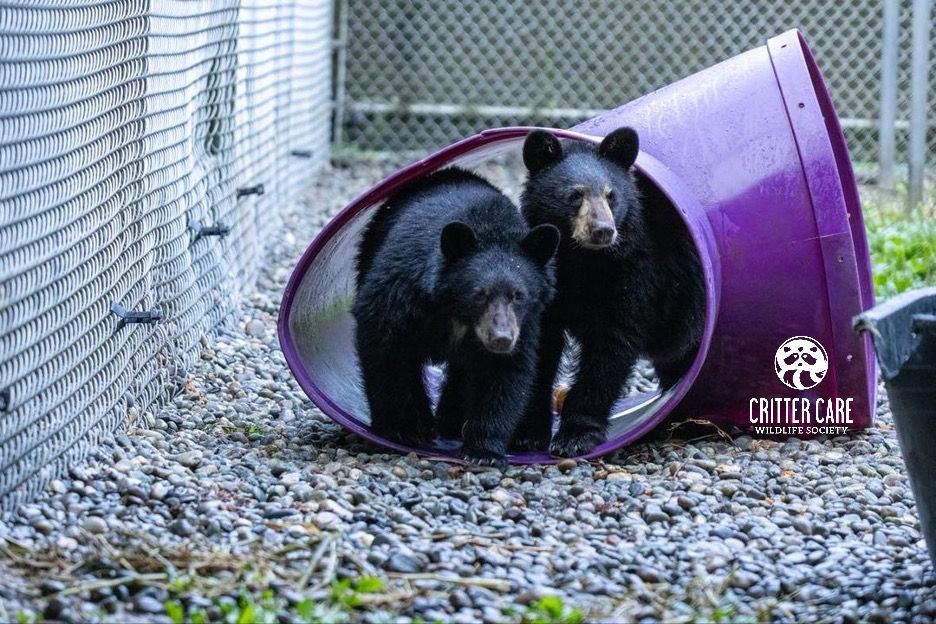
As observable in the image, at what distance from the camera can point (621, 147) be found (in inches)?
194

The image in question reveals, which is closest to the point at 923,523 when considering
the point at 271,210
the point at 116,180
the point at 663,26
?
the point at 116,180

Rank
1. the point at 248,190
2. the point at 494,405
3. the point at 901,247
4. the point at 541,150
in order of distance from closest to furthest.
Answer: the point at 494,405, the point at 541,150, the point at 248,190, the point at 901,247

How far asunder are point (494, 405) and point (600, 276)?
0.65 m

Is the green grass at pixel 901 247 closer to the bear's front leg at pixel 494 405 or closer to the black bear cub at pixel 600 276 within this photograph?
the black bear cub at pixel 600 276

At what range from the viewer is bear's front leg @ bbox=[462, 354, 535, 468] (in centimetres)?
466

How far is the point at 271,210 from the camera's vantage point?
8.77m

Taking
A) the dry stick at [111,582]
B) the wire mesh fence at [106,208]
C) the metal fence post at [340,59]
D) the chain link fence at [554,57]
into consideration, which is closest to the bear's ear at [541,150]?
the wire mesh fence at [106,208]

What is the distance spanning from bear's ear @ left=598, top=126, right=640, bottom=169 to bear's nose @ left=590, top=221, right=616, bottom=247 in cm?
36

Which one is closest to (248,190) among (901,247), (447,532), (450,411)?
(450,411)

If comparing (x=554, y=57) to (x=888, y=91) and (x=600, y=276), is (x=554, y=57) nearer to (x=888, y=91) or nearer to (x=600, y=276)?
(x=888, y=91)

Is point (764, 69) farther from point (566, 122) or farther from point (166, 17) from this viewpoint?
point (566, 122)

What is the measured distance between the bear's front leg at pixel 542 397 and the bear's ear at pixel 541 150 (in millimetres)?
594

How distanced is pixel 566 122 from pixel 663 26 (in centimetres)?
117

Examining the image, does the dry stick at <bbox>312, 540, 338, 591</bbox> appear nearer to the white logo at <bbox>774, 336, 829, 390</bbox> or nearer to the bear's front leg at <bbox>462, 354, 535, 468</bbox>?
the bear's front leg at <bbox>462, 354, 535, 468</bbox>
